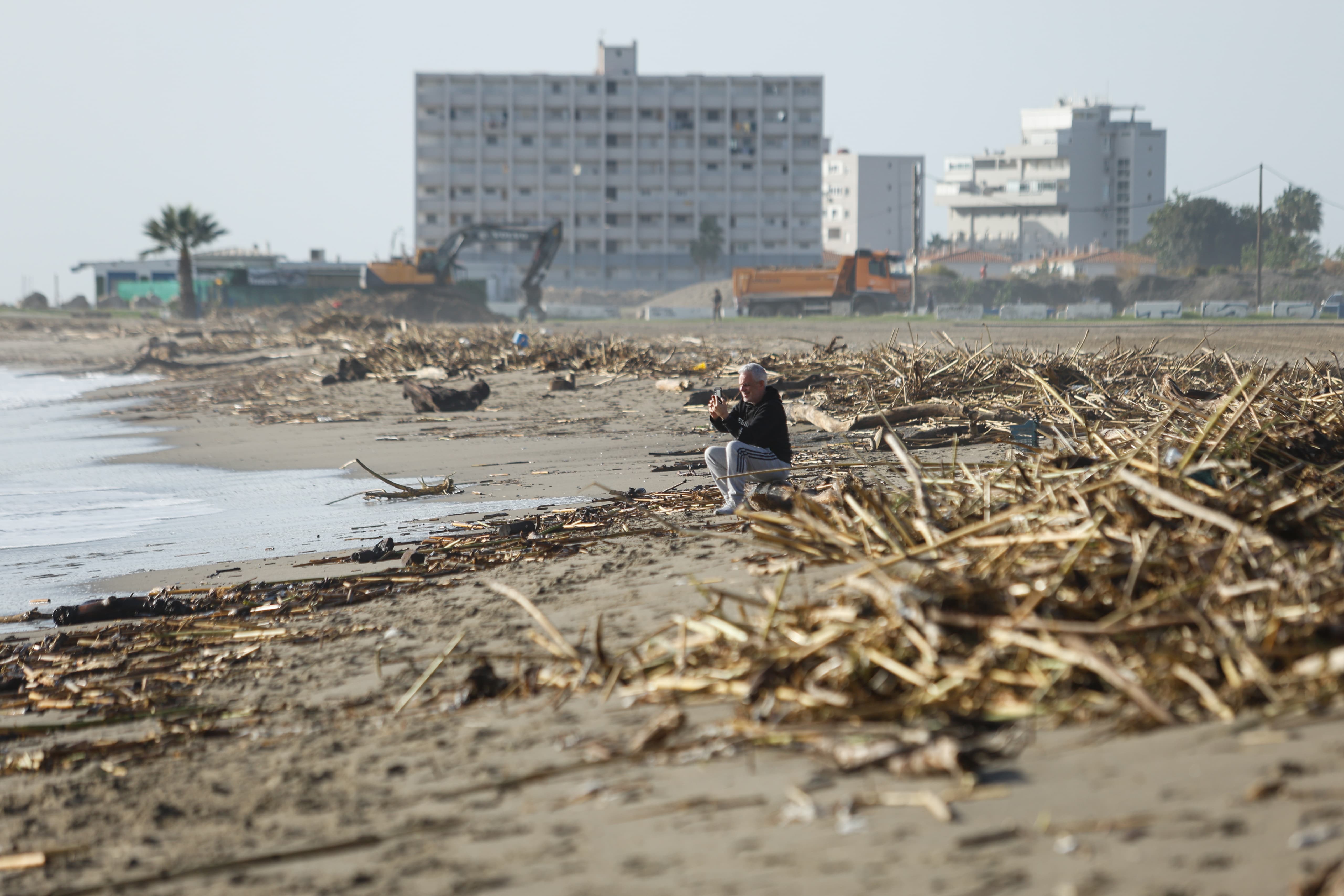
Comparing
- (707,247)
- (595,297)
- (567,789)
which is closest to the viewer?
(567,789)

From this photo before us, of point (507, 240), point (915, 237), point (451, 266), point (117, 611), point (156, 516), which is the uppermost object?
point (507, 240)

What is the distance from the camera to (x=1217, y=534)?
144 inches

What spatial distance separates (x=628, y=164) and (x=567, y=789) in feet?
369

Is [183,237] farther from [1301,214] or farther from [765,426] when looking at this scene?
[1301,214]

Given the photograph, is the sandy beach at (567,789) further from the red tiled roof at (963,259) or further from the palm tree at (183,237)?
the red tiled roof at (963,259)

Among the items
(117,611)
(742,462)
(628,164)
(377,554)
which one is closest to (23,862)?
(117,611)

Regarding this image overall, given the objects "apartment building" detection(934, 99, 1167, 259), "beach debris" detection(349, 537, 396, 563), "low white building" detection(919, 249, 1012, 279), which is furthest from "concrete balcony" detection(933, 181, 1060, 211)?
"beach debris" detection(349, 537, 396, 563)

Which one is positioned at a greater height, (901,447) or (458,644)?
(901,447)

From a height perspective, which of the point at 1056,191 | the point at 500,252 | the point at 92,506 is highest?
the point at 1056,191

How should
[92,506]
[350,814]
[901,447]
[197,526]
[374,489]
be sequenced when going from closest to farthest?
[350,814] → [901,447] → [197,526] → [374,489] → [92,506]

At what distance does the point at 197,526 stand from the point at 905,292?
4655 centimetres

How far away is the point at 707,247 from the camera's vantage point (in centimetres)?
10450

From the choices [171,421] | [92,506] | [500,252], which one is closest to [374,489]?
[92,506]

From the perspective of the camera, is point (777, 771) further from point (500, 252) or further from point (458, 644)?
point (500, 252)
